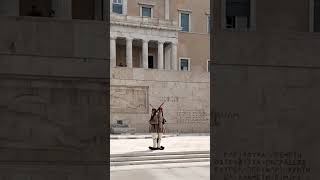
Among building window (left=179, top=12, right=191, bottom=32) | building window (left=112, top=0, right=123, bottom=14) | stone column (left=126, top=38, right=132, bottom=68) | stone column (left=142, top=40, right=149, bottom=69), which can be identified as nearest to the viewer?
stone column (left=126, top=38, right=132, bottom=68)

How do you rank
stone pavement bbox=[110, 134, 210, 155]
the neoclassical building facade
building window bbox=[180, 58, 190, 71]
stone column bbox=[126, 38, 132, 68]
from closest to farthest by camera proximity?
stone pavement bbox=[110, 134, 210, 155] → the neoclassical building facade → stone column bbox=[126, 38, 132, 68] → building window bbox=[180, 58, 190, 71]

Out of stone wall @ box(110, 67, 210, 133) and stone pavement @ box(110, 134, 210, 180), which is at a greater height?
stone wall @ box(110, 67, 210, 133)

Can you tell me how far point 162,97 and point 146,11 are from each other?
66.3 ft

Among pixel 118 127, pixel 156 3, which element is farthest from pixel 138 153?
pixel 156 3

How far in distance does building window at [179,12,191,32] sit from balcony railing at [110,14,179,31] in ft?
14.4

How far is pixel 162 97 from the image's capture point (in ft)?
89.5
